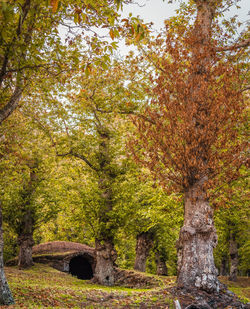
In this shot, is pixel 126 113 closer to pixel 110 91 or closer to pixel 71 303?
pixel 110 91

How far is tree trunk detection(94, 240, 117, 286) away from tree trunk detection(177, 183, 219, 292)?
986cm

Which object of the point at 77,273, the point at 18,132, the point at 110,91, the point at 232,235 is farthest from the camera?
the point at 77,273

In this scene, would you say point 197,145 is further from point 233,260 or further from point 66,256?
point 66,256

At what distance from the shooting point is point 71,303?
8.40 meters

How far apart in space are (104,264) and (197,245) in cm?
1092

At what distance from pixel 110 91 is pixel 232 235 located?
767 inches

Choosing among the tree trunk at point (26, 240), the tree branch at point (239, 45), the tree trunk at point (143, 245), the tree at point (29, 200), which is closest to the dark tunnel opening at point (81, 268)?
the tree trunk at point (143, 245)

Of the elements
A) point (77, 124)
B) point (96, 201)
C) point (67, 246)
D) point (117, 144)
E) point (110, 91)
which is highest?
point (110, 91)

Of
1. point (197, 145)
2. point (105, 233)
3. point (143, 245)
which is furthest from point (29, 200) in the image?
point (197, 145)

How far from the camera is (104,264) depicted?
18.1 meters

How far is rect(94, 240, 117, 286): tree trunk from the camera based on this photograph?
17.9 meters

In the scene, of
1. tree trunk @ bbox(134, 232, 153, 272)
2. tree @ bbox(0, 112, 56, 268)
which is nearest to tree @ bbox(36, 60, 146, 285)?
tree @ bbox(0, 112, 56, 268)

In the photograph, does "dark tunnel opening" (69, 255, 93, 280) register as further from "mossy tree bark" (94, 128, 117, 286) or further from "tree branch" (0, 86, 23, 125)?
"tree branch" (0, 86, 23, 125)

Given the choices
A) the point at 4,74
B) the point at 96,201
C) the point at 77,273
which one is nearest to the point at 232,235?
the point at 96,201
